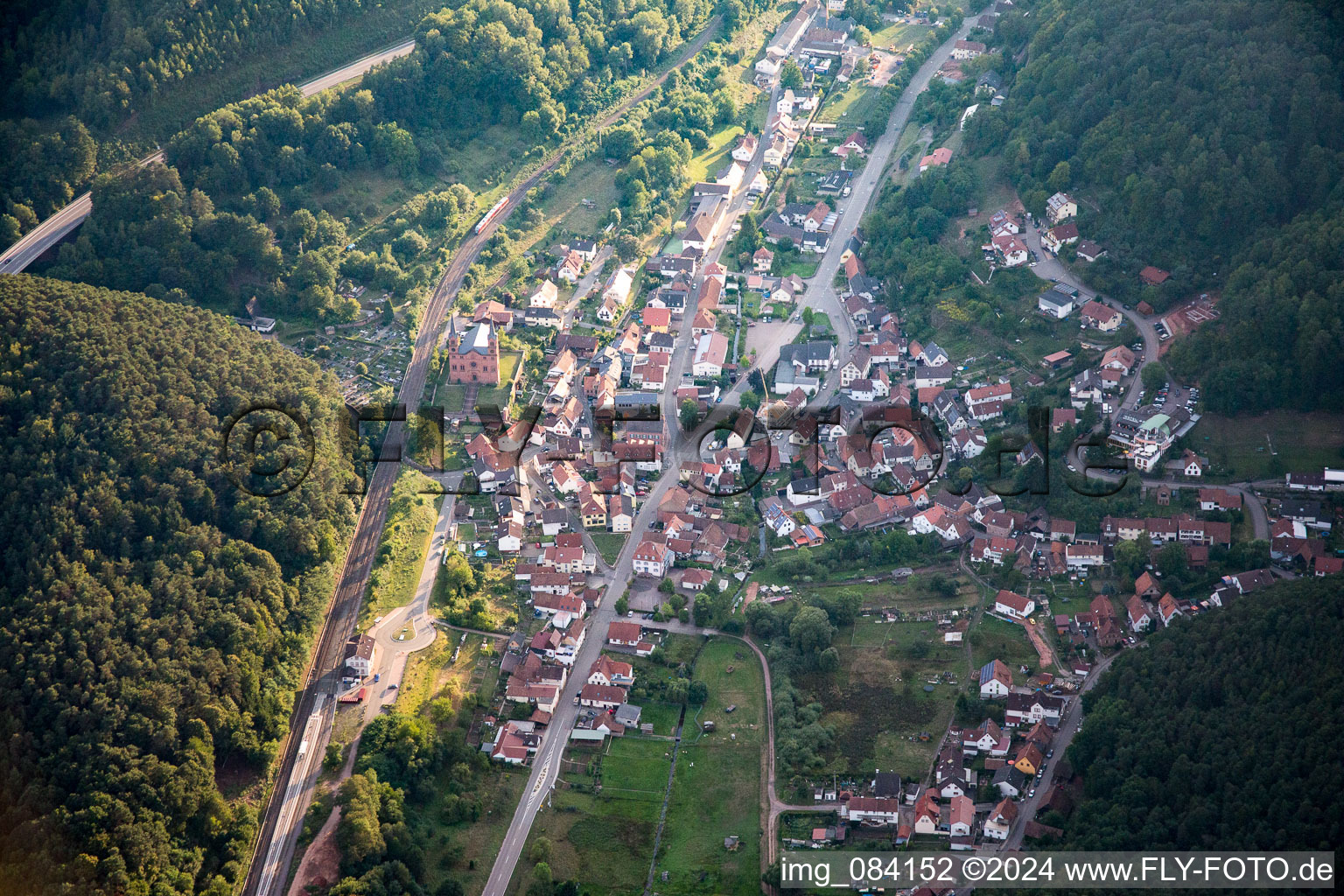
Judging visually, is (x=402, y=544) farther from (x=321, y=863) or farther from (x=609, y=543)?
(x=321, y=863)

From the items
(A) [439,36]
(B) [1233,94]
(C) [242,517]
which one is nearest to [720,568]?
(C) [242,517]

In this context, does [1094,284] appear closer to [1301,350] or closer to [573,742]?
[1301,350]

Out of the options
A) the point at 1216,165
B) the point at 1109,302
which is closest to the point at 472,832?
the point at 1109,302

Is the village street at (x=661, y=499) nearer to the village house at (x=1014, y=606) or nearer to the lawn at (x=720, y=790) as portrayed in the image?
the lawn at (x=720, y=790)

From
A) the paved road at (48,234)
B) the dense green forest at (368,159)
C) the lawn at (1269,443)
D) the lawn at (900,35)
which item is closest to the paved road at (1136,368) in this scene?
the lawn at (1269,443)

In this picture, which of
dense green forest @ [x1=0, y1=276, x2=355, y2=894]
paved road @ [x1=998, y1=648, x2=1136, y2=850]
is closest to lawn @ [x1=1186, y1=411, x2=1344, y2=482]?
paved road @ [x1=998, y1=648, x2=1136, y2=850]
